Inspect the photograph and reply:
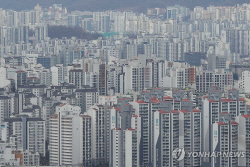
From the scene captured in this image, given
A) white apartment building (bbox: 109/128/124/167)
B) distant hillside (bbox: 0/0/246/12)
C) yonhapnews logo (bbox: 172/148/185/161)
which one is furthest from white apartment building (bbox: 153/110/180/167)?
distant hillside (bbox: 0/0/246/12)

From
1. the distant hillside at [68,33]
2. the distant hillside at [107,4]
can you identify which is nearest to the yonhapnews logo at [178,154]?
the distant hillside at [68,33]

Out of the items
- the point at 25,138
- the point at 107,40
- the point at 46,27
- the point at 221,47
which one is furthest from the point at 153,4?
the point at 25,138

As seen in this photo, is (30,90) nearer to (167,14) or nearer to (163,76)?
(163,76)

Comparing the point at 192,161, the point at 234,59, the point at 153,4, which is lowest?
the point at 192,161

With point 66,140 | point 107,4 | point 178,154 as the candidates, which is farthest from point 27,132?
point 107,4

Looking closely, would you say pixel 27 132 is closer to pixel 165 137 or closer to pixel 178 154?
pixel 165 137

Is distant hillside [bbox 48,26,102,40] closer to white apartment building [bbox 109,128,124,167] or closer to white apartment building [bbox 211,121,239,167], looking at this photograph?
white apartment building [bbox 109,128,124,167]
